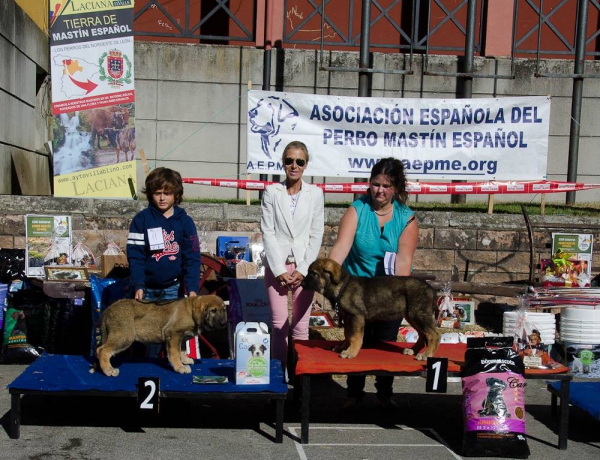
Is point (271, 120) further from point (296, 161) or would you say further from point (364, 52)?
point (296, 161)

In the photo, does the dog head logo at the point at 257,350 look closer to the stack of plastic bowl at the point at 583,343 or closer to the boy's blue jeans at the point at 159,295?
the boy's blue jeans at the point at 159,295

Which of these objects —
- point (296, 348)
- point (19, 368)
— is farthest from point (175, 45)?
point (296, 348)

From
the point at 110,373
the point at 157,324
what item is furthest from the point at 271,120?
the point at 110,373

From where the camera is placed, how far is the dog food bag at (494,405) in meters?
4.88

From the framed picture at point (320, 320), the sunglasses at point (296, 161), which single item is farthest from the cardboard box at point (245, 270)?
the sunglasses at point (296, 161)

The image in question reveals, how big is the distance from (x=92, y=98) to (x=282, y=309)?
5.20 meters

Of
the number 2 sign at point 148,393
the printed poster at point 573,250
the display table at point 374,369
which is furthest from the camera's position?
the printed poster at point 573,250

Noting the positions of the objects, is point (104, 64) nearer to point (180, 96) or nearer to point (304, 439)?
point (180, 96)

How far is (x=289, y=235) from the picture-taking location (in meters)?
5.91

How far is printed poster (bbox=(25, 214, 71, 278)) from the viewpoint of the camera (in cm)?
745

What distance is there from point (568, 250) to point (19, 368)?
5.70 m

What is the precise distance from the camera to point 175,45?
12.5 meters

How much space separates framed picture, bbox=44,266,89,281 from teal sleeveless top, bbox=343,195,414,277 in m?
2.77

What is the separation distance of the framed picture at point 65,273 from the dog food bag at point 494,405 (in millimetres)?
3739
